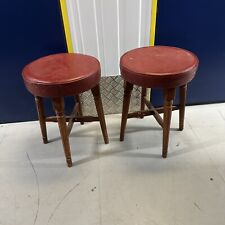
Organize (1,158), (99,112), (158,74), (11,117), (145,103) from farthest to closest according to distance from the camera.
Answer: (11,117), (145,103), (1,158), (99,112), (158,74)

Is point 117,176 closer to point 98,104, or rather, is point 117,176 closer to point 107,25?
point 98,104

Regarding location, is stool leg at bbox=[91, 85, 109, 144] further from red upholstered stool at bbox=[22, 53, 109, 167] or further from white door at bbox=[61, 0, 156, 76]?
white door at bbox=[61, 0, 156, 76]

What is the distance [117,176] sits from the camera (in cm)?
127

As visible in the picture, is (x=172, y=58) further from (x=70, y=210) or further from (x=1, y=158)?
(x=1, y=158)

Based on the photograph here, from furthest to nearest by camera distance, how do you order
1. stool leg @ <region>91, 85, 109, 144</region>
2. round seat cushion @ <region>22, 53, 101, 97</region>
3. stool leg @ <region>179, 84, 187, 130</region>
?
stool leg @ <region>179, 84, 187, 130</region> → stool leg @ <region>91, 85, 109, 144</region> → round seat cushion @ <region>22, 53, 101, 97</region>

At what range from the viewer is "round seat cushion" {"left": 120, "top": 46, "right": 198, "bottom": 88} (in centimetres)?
107

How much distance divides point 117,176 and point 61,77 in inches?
22.6

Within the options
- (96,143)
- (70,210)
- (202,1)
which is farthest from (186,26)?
(70,210)

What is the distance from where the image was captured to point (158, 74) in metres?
1.06

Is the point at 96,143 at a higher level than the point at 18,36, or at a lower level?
lower

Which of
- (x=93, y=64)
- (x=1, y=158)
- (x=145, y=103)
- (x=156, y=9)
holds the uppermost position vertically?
(x=156, y=9)

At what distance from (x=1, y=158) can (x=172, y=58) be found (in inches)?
43.2

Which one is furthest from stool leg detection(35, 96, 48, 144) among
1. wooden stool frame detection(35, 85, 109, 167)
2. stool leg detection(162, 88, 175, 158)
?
stool leg detection(162, 88, 175, 158)

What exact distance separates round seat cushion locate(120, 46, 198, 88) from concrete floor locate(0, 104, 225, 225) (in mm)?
465
